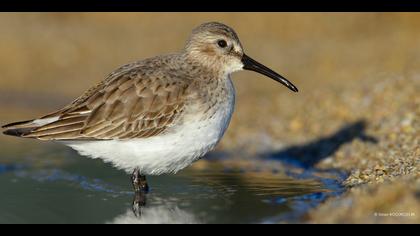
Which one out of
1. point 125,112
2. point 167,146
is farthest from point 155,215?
point 125,112

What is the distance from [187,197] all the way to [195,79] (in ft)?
4.44

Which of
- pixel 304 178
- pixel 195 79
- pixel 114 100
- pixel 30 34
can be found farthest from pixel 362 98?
pixel 30 34

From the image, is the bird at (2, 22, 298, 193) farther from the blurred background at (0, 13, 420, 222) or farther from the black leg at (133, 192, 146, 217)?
the blurred background at (0, 13, 420, 222)

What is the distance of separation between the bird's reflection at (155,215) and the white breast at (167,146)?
1.60ft

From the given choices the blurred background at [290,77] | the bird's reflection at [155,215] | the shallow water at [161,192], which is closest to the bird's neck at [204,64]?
the shallow water at [161,192]

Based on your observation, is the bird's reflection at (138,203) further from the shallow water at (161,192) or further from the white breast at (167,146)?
Result: the white breast at (167,146)

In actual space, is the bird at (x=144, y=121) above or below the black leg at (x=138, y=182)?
above

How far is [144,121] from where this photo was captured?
7.70 meters

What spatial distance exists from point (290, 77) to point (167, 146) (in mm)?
7338

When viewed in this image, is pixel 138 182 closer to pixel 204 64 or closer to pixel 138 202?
pixel 138 202

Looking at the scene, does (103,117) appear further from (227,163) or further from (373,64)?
(373,64)

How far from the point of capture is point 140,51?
17094 millimetres

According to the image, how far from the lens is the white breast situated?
755 centimetres

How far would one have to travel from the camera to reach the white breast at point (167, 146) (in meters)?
7.55
